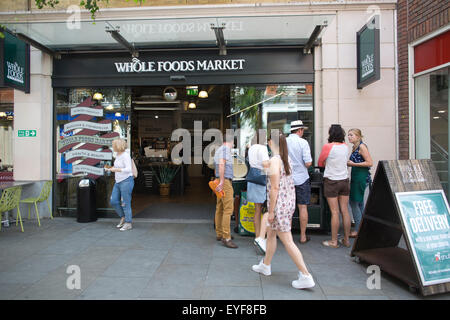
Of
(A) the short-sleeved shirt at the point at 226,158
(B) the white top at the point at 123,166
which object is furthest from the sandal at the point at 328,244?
(B) the white top at the point at 123,166

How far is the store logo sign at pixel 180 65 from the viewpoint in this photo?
6953 millimetres

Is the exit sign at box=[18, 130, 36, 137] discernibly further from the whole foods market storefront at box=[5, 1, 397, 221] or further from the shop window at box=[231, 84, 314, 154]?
the shop window at box=[231, 84, 314, 154]

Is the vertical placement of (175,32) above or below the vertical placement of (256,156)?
above

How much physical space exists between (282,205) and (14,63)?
6396 mm

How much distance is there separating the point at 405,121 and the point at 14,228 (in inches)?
329

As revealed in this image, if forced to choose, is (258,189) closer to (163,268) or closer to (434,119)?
(163,268)

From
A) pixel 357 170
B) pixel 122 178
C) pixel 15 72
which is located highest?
pixel 15 72

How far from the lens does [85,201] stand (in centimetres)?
693

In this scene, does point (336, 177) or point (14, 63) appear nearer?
point (336, 177)

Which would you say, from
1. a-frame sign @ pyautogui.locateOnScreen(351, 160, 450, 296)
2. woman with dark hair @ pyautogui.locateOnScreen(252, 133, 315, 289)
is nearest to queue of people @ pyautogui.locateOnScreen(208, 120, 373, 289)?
woman with dark hair @ pyautogui.locateOnScreen(252, 133, 315, 289)

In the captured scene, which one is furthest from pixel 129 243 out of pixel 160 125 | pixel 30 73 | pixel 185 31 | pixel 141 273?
pixel 160 125

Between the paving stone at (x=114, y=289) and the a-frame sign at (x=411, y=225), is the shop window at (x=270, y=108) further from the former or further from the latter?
the paving stone at (x=114, y=289)

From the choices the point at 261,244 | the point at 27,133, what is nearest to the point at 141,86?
the point at 27,133

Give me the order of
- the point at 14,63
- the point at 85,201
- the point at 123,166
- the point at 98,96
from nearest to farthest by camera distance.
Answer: the point at 123,166, the point at 14,63, the point at 85,201, the point at 98,96
